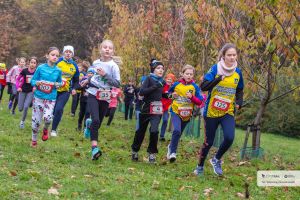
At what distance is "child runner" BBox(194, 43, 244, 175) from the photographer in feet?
23.5

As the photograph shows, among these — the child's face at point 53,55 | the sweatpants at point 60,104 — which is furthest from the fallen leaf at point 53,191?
the sweatpants at point 60,104

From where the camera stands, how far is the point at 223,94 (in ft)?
23.9

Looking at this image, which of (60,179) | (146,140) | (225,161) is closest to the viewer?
(60,179)

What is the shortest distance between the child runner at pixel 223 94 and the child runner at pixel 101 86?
161cm

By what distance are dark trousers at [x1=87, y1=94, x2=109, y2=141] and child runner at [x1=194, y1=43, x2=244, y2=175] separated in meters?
1.74

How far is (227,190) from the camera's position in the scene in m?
6.76

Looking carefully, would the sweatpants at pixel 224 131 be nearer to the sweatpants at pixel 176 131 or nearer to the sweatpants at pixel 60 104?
the sweatpants at pixel 176 131

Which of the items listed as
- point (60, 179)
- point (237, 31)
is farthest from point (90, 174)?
point (237, 31)

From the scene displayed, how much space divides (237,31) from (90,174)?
5.05m

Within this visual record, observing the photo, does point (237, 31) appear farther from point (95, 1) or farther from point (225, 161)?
point (95, 1)

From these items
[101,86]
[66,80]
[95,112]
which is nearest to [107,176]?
[95,112]

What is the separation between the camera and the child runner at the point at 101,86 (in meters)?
7.72

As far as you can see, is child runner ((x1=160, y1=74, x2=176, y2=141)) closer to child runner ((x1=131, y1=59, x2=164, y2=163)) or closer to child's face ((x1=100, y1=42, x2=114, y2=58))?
child runner ((x1=131, y1=59, x2=164, y2=163))

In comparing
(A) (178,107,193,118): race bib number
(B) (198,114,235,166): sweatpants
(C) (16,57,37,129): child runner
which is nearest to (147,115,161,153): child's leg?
(A) (178,107,193,118): race bib number
